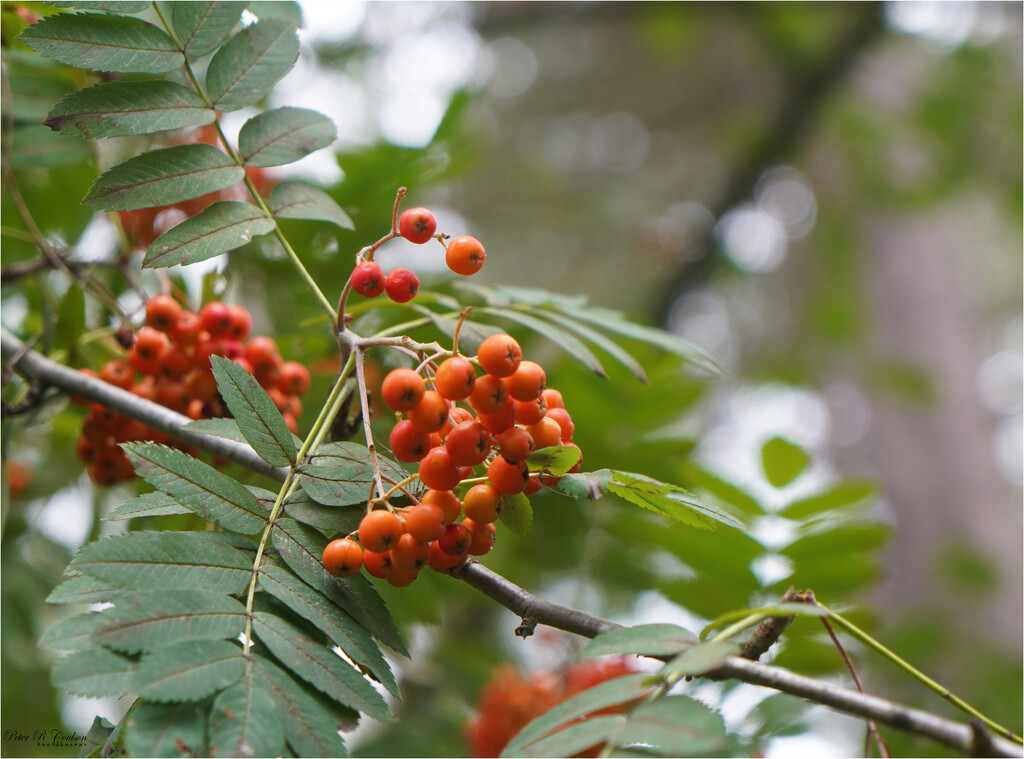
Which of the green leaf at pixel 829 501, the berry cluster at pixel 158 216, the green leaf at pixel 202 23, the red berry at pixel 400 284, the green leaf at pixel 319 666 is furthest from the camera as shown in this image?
the berry cluster at pixel 158 216

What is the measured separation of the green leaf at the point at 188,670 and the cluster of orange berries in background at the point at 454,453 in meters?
0.12

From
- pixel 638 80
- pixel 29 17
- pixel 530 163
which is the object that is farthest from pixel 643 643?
pixel 638 80

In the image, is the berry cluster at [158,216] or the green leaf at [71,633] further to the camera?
the berry cluster at [158,216]

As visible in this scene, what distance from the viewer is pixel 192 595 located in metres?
0.66

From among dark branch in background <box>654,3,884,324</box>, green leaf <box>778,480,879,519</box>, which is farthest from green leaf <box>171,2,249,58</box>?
dark branch in background <box>654,3,884,324</box>

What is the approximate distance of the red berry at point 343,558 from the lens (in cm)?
70

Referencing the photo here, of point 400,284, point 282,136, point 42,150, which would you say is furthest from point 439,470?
point 42,150

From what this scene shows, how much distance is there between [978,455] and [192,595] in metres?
5.15

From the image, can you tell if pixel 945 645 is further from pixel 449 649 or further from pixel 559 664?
pixel 449 649

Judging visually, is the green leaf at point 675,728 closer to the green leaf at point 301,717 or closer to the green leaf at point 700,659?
the green leaf at point 700,659

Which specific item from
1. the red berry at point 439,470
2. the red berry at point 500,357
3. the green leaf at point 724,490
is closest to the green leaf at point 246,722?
the red berry at point 439,470

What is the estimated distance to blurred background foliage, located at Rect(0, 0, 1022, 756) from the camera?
1375 millimetres

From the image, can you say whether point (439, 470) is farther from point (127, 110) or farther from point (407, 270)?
point (127, 110)

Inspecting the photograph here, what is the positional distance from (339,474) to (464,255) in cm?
27
